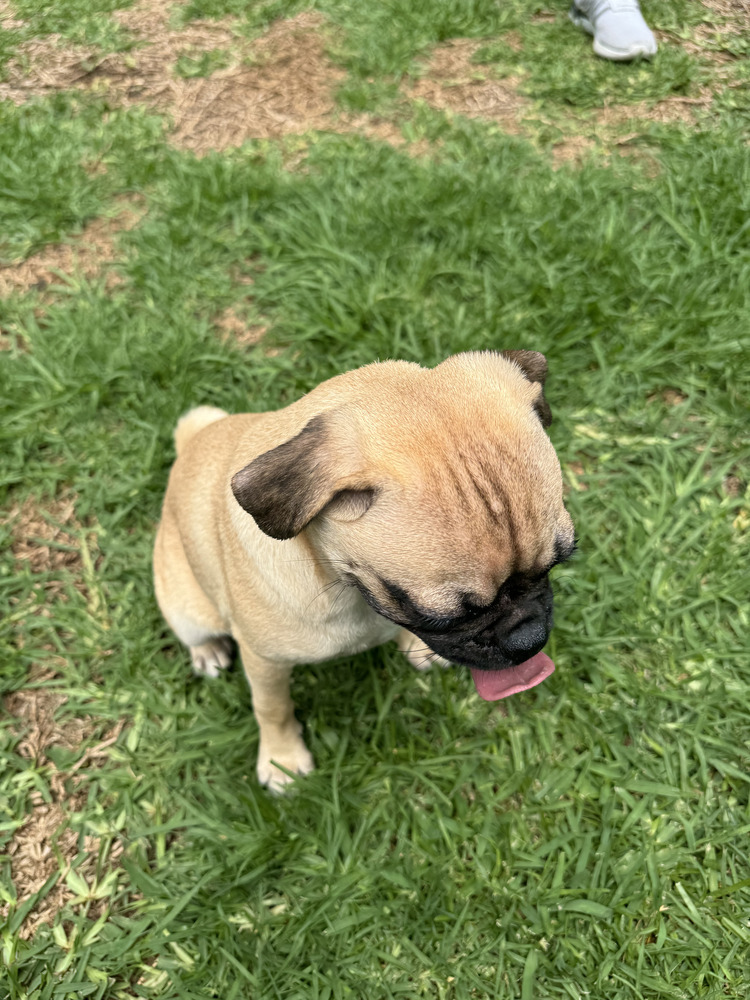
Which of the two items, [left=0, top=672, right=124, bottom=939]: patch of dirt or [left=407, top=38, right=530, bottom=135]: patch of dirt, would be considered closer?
[left=0, top=672, right=124, bottom=939]: patch of dirt

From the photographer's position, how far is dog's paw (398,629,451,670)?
3.34 m

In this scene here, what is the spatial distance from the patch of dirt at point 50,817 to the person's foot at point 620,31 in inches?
256

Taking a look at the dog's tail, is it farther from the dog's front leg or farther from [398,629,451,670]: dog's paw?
[398,629,451,670]: dog's paw

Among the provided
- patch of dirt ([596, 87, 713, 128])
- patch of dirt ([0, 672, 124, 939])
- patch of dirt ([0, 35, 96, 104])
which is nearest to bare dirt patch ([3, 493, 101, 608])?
patch of dirt ([0, 672, 124, 939])

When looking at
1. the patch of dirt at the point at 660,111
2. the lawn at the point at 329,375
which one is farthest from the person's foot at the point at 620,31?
the patch of dirt at the point at 660,111

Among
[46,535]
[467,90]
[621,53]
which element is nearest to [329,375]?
[46,535]

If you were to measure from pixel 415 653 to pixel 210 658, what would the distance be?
1118mm

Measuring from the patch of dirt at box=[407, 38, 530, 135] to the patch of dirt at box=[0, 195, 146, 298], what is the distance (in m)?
2.72

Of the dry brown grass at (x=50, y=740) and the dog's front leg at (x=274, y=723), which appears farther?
the dry brown grass at (x=50, y=740)

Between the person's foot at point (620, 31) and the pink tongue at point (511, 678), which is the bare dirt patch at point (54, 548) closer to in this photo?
the pink tongue at point (511, 678)

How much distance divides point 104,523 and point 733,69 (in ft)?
20.7

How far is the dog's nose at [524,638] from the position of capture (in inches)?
83.6

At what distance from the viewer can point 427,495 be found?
181 centimetres

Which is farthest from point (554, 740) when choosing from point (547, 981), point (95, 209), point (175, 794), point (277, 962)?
point (95, 209)
